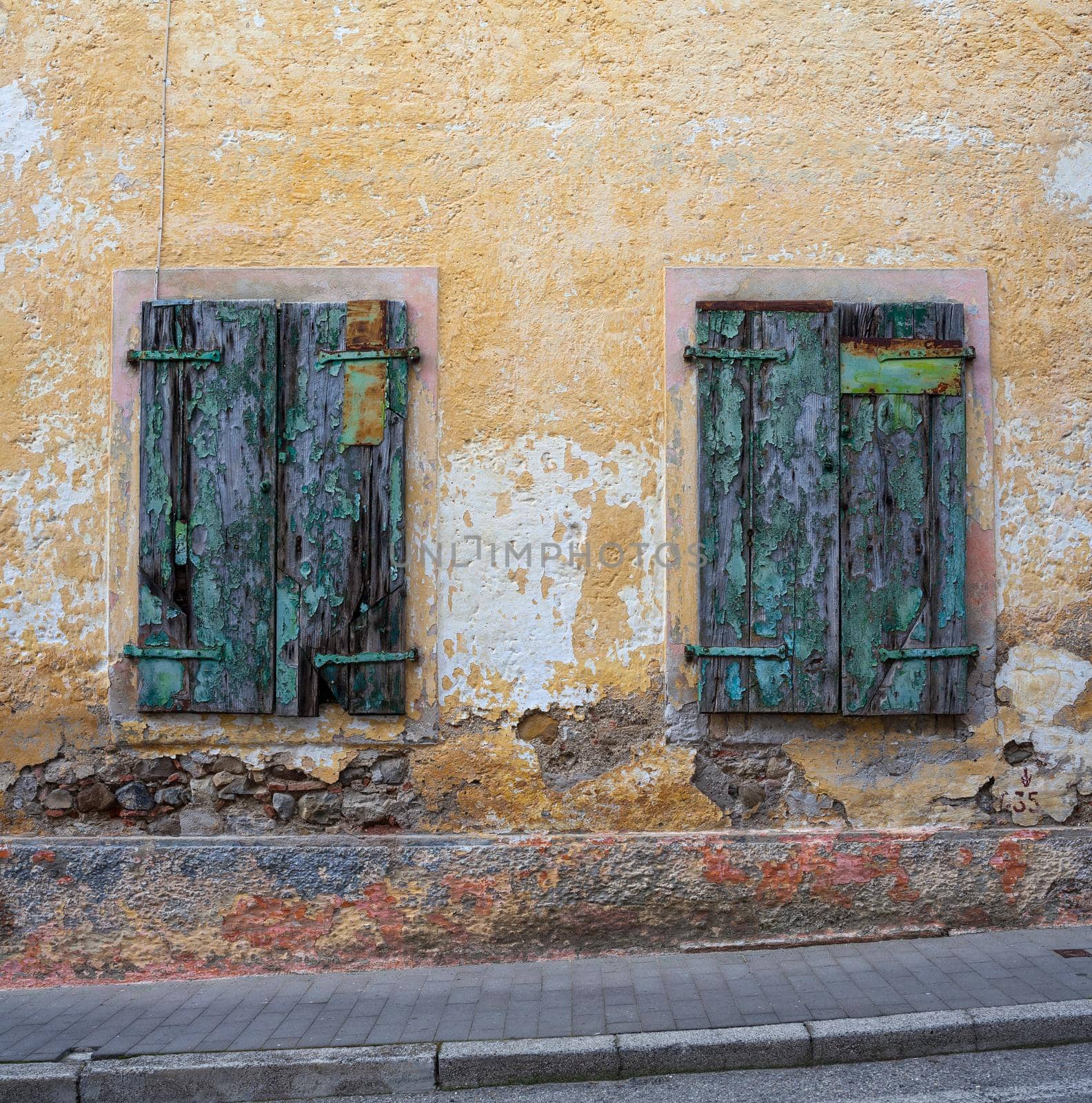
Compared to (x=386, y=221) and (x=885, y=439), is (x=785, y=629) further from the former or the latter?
(x=386, y=221)

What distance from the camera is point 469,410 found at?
4.82m

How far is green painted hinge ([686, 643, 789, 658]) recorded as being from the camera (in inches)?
185

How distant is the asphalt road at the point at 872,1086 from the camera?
3494 mm

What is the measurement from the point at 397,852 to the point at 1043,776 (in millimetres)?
2952

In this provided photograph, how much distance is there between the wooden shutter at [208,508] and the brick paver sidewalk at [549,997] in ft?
4.05

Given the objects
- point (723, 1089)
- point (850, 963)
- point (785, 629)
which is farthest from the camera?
point (785, 629)

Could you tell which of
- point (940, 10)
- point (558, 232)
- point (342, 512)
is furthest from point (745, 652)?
point (940, 10)

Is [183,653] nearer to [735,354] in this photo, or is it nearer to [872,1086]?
[735,354]

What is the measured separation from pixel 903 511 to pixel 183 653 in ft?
10.8

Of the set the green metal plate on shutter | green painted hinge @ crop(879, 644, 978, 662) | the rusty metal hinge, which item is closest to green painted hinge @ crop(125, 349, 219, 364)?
the green metal plate on shutter

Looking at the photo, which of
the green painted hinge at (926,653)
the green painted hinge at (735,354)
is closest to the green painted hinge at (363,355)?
the green painted hinge at (735,354)

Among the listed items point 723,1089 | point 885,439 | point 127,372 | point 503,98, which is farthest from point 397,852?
point 503,98

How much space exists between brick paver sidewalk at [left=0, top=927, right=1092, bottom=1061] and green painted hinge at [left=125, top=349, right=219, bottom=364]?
2753 millimetres

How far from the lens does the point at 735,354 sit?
188 inches
